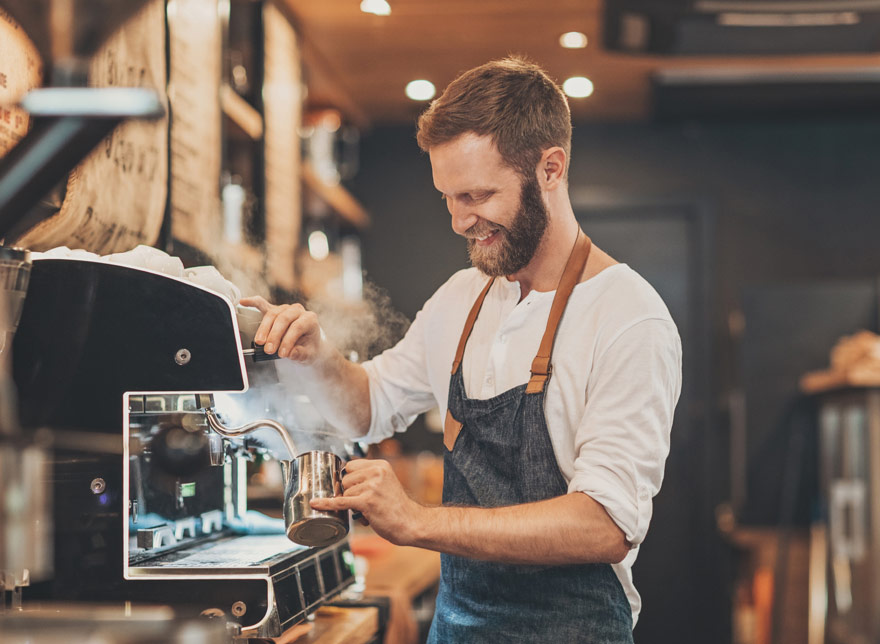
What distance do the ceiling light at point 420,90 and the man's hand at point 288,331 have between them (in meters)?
2.84

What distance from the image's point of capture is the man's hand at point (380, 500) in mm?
1290

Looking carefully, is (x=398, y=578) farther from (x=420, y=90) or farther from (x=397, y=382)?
(x=420, y=90)

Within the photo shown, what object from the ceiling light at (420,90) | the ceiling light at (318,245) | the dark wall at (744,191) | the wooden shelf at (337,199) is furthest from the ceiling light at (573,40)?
the ceiling light at (318,245)

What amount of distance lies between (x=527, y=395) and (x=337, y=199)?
3.00 m

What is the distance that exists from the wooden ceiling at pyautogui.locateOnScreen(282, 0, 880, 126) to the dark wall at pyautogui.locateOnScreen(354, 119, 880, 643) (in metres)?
0.38

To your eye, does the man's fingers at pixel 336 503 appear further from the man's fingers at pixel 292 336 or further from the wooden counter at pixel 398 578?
the wooden counter at pixel 398 578

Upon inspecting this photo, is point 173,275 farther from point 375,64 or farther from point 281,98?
Answer: point 375,64

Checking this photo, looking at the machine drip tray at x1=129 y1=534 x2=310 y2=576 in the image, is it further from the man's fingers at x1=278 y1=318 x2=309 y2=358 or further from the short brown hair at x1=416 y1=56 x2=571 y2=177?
the short brown hair at x1=416 y1=56 x2=571 y2=177

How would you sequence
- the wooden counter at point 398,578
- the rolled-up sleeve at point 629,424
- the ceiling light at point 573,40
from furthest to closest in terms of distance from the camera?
1. the ceiling light at point 573,40
2. the wooden counter at point 398,578
3. the rolled-up sleeve at point 629,424

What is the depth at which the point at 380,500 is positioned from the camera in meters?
1.30

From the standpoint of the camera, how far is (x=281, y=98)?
3.51 metres

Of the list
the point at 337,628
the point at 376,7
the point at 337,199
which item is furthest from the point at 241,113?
the point at 337,628

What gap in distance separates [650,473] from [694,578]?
3.65 metres

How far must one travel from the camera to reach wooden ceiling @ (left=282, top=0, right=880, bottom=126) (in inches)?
138
